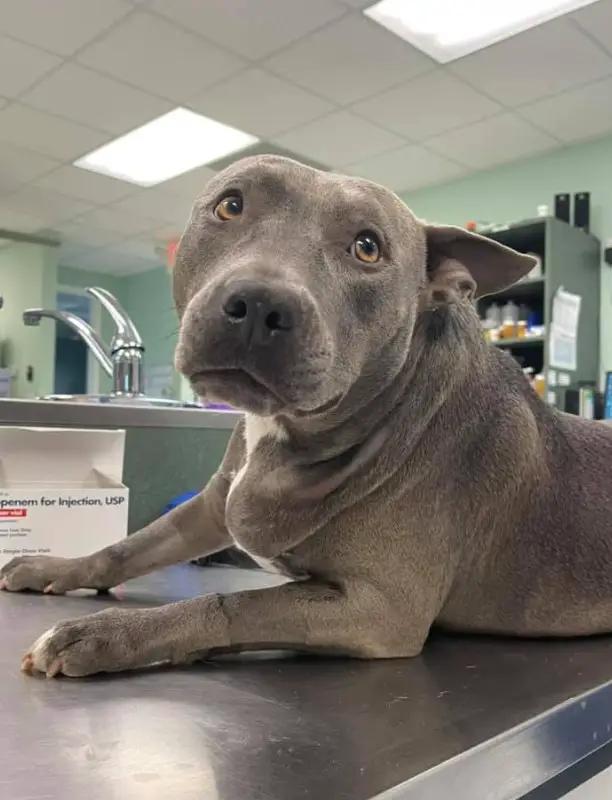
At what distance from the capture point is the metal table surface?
1.78 feet

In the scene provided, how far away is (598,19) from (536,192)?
5.15ft

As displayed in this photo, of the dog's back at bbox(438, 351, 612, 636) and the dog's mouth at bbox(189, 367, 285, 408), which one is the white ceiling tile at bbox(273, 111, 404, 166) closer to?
the dog's back at bbox(438, 351, 612, 636)

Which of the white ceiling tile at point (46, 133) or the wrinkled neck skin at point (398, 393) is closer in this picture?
the wrinkled neck skin at point (398, 393)

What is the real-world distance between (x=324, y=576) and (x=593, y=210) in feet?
13.7

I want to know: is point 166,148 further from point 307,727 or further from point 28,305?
point 307,727

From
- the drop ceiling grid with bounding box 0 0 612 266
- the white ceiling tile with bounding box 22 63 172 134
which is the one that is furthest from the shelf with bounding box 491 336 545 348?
the white ceiling tile with bounding box 22 63 172 134

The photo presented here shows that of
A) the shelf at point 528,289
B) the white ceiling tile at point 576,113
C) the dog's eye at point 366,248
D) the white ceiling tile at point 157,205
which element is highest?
the white ceiling tile at point 157,205

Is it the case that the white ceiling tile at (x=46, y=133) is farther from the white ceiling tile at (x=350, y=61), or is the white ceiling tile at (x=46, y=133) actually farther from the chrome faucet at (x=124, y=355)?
the chrome faucet at (x=124, y=355)

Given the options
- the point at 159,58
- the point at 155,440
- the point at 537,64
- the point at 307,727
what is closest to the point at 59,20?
the point at 159,58

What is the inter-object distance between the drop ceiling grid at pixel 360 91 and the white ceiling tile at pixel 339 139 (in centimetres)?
1

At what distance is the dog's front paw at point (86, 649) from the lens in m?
0.76

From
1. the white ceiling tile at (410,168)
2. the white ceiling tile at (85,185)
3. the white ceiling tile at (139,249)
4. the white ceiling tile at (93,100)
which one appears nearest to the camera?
the white ceiling tile at (93,100)

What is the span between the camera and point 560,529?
1022 mm

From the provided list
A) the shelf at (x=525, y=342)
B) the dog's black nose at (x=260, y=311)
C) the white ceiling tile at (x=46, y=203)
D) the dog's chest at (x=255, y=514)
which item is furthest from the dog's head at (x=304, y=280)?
the white ceiling tile at (x=46, y=203)
